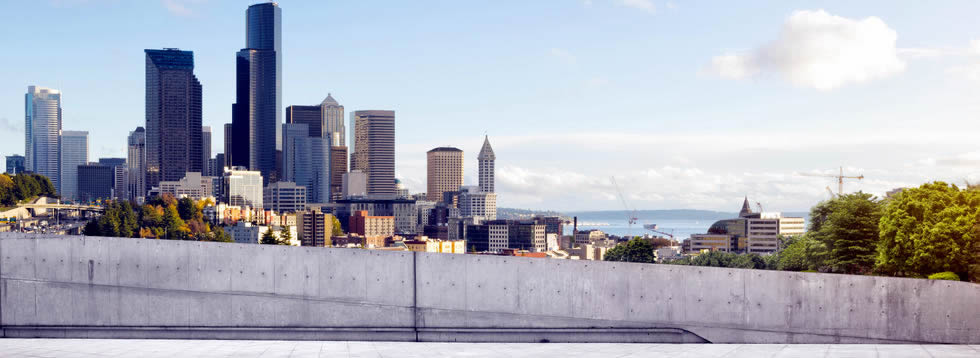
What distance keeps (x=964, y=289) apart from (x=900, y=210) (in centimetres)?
1495

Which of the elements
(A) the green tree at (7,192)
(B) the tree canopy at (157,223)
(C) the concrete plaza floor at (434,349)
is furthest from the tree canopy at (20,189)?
(C) the concrete plaza floor at (434,349)

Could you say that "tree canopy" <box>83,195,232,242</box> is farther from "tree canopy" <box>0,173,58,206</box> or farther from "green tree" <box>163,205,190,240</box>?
"tree canopy" <box>0,173,58,206</box>

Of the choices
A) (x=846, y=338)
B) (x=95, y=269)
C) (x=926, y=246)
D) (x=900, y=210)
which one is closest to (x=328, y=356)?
(x=95, y=269)

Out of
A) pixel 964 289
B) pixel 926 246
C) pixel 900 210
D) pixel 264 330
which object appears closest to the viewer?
pixel 964 289

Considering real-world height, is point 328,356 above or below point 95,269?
below

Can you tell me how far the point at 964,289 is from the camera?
15773 mm

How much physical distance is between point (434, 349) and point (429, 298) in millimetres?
1623

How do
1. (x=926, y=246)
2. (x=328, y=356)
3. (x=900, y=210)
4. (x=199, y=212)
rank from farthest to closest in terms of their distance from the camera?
(x=199, y=212)
(x=900, y=210)
(x=926, y=246)
(x=328, y=356)

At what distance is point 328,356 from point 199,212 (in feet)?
554

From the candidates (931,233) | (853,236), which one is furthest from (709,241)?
(931,233)

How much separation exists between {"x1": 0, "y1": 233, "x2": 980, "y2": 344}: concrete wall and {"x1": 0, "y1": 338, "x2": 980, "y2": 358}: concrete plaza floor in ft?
1.73

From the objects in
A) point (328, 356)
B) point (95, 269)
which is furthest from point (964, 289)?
point (95, 269)

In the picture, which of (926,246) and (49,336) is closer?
(49,336)

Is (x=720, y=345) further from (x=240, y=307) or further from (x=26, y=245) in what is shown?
(x=26, y=245)
